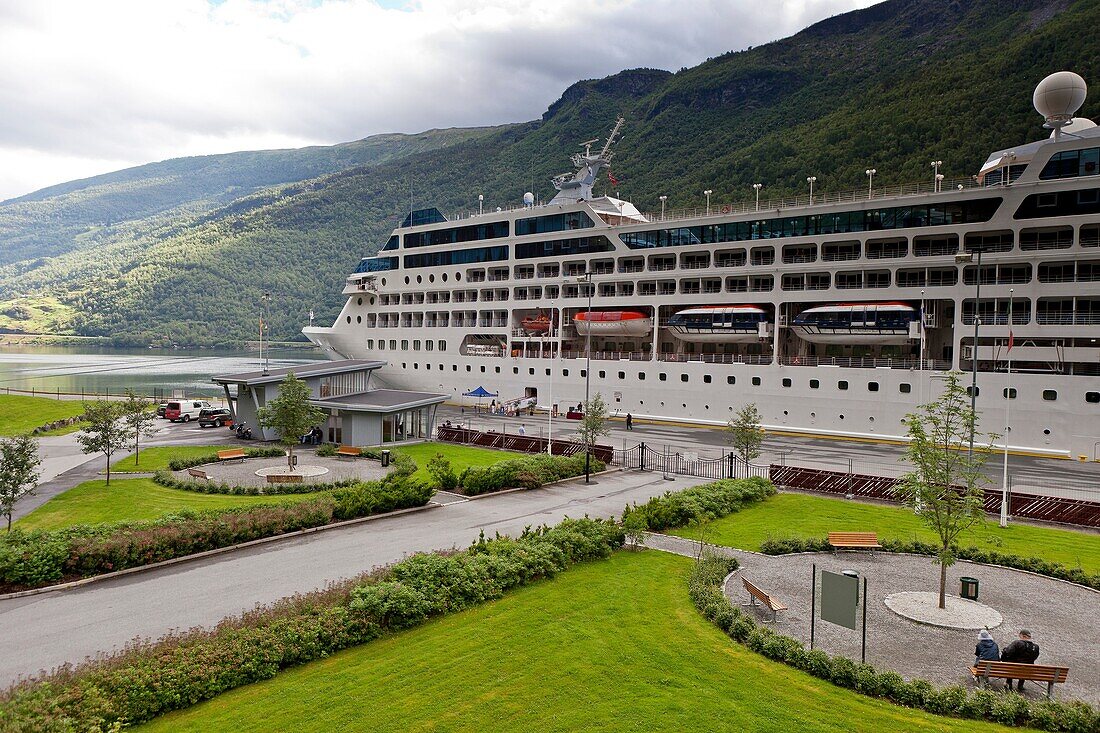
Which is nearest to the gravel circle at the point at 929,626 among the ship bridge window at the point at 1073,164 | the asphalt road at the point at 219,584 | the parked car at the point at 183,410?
the asphalt road at the point at 219,584

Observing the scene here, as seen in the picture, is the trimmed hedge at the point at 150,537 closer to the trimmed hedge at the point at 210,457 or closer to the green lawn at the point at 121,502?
the green lawn at the point at 121,502

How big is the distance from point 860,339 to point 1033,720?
Answer: 33.0m

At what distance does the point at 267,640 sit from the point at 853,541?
14561mm

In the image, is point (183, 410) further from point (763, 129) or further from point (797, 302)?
point (763, 129)

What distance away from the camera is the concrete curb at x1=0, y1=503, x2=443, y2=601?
13.7 meters

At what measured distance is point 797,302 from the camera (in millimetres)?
42344

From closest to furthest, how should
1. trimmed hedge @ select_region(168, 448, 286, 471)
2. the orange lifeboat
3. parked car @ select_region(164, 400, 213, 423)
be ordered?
1. trimmed hedge @ select_region(168, 448, 286, 471)
2. parked car @ select_region(164, 400, 213, 423)
3. the orange lifeboat

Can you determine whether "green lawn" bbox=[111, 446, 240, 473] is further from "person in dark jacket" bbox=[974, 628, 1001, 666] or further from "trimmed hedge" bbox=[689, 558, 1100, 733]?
"person in dark jacket" bbox=[974, 628, 1001, 666]

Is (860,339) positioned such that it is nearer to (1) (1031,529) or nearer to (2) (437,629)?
(1) (1031,529)

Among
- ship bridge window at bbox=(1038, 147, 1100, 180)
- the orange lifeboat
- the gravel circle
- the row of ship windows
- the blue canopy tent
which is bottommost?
the gravel circle

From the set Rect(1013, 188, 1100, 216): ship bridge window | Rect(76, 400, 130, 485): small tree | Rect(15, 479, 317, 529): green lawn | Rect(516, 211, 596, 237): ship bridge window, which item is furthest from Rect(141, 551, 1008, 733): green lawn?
Rect(516, 211, 596, 237): ship bridge window

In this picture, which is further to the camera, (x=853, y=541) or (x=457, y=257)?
(x=457, y=257)

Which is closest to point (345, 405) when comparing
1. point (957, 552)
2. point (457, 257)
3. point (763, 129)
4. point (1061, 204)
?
point (457, 257)

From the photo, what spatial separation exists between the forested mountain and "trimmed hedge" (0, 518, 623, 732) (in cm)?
8018
